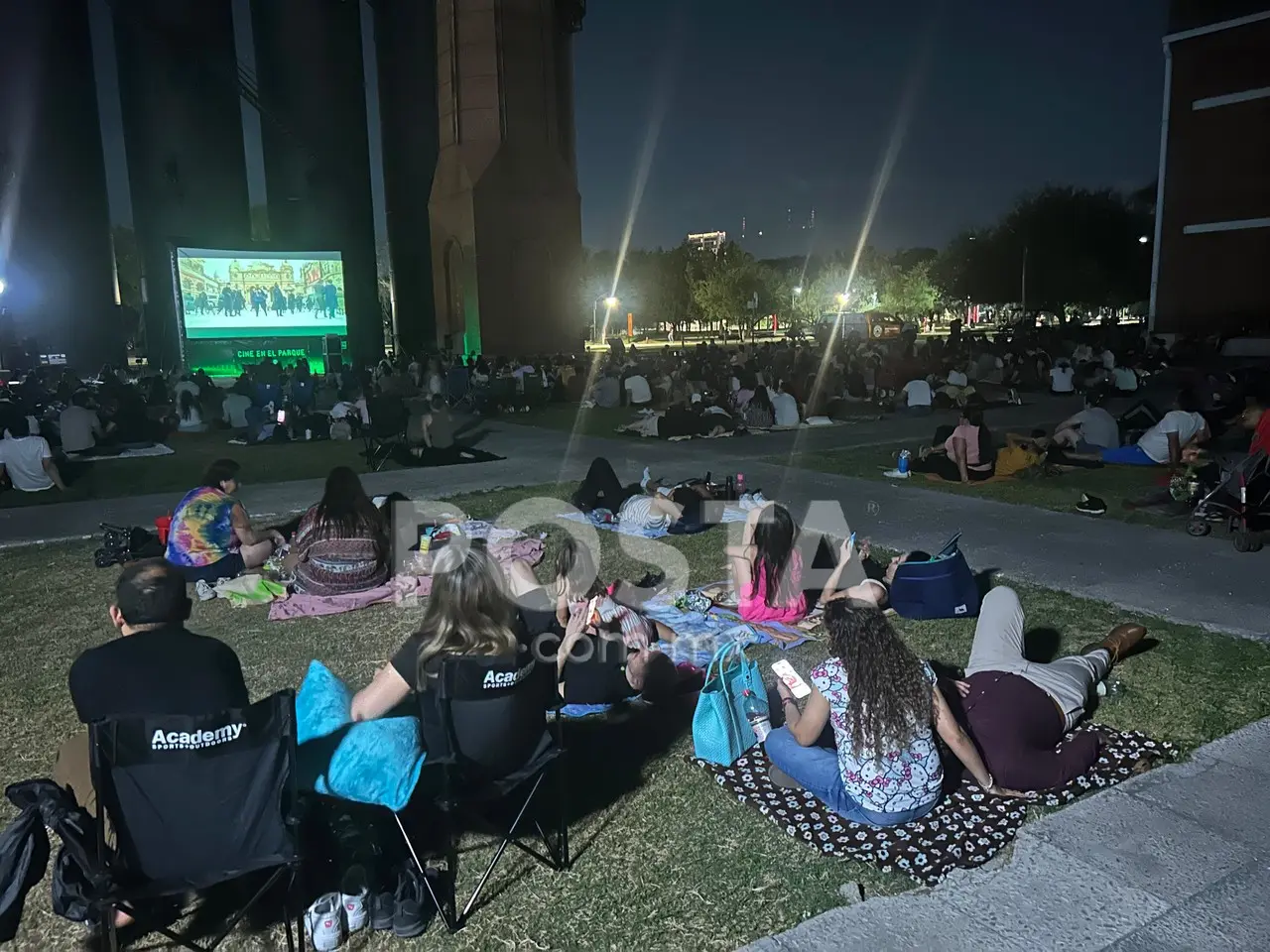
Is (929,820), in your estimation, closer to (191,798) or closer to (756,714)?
(756,714)

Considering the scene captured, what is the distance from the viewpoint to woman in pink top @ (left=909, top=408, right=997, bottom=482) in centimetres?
1162

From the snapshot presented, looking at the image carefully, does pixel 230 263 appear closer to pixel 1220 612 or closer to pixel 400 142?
pixel 400 142

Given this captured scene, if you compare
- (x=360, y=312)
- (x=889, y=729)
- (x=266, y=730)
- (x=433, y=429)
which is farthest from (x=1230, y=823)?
(x=360, y=312)

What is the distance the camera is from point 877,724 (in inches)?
147

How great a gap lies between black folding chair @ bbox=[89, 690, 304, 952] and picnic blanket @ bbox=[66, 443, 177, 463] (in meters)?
14.0

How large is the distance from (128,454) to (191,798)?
14.5 m

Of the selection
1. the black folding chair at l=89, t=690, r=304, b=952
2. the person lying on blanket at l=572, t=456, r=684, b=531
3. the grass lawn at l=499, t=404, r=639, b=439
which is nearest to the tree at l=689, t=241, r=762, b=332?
the grass lawn at l=499, t=404, r=639, b=439

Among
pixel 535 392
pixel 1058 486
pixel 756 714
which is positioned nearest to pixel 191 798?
pixel 756 714

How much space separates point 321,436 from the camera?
17484 mm

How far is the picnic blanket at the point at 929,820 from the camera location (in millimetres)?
3758

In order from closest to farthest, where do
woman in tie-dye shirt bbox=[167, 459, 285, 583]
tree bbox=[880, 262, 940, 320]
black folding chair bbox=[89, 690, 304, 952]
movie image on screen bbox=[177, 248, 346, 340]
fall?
black folding chair bbox=[89, 690, 304, 952], woman in tie-dye shirt bbox=[167, 459, 285, 583], movie image on screen bbox=[177, 248, 346, 340], tree bbox=[880, 262, 940, 320]

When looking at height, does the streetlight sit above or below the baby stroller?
above

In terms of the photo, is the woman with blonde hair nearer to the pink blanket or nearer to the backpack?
the pink blanket

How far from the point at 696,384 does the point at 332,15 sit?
26880 mm
